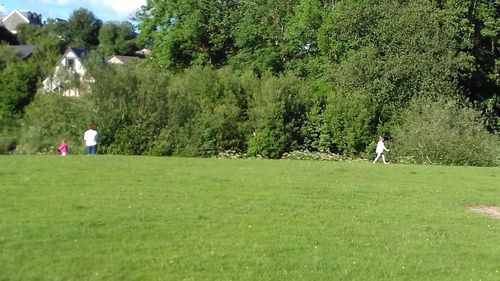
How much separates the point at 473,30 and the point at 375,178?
28791 mm

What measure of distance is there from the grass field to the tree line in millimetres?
19969

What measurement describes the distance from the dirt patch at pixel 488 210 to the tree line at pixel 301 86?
21.6m

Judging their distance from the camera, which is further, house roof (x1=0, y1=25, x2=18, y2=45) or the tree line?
house roof (x1=0, y1=25, x2=18, y2=45)

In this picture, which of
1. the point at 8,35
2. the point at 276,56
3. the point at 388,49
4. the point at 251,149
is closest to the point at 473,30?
the point at 388,49

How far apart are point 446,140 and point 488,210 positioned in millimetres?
22163

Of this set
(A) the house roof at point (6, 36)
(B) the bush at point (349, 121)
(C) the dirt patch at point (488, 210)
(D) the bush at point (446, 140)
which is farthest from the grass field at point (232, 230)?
(A) the house roof at point (6, 36)

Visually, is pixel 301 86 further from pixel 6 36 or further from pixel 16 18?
pixel 16 18

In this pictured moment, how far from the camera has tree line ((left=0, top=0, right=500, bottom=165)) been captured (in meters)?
38.8

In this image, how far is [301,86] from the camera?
47375 millimetres

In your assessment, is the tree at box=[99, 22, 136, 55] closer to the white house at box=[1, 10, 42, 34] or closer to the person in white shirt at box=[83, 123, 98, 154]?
the white house at box=[1, 10, 42, 34]

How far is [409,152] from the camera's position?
39.0 meters

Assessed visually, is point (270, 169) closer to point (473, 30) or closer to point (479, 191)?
point (479, 191)

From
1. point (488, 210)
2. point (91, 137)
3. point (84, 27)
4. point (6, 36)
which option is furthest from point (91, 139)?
point (84, 27)

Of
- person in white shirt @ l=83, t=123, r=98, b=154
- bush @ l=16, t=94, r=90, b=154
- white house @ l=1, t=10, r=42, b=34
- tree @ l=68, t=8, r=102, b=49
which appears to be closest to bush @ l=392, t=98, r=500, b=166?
person in white shirt @ l=83, t=123, r=98, b=154
